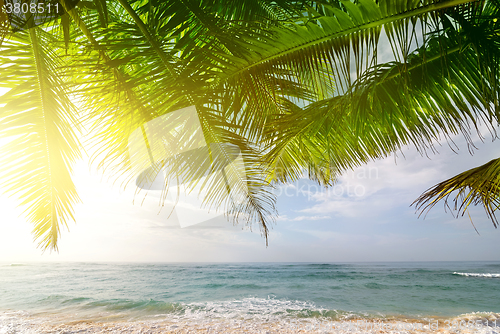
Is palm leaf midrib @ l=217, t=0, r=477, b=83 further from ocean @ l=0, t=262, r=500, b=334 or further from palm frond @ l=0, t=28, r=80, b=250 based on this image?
ocean @ l=0, t=262, r=500, b=334

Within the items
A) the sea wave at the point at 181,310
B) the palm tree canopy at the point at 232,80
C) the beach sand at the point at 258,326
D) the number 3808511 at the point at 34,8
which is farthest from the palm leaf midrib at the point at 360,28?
the sea wave at the point at 181,310

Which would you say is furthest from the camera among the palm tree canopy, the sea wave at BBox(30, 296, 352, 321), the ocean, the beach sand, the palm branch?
the sea wave at BBox(30, 296, 352, 321)

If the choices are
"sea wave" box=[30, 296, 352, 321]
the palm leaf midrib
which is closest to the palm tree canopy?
the palm leaf midrib

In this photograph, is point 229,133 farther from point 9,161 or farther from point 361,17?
point 9,161

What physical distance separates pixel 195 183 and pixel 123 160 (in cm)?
69

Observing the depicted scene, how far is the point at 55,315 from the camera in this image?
787cm

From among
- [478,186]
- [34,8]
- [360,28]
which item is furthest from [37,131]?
[478,186]

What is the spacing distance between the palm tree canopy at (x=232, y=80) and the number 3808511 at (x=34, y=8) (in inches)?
3.4

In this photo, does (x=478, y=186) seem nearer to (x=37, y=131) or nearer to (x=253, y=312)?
(x=37, y=131)

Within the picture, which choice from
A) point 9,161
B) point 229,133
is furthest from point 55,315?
point 229,133

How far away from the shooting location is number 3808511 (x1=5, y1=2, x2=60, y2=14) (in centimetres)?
142

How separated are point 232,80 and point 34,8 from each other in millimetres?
1226

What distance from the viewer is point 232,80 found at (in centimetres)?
162

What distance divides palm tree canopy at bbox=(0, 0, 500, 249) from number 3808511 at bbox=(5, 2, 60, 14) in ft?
0.28
